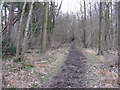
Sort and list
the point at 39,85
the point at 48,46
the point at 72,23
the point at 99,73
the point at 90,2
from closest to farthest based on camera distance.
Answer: the point at 39,85 → the point at 99,73 → the point at 48,46 → the point at 90,2 → the point at 72,23

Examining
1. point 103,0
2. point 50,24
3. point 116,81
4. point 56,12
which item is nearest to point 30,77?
point 116,81

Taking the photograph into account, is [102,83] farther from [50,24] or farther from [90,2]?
[90,2]

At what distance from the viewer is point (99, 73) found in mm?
10719

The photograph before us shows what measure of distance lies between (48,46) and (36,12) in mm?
4858

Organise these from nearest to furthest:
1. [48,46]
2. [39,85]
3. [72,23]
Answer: [39,85] < [48,46] < [72,23]

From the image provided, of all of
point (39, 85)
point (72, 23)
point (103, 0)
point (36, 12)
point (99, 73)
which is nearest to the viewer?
point (39, 85)

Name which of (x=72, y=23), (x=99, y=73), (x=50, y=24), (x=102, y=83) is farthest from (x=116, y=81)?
(x=72, y=23)

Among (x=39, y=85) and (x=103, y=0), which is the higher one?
(x=103, y=0)

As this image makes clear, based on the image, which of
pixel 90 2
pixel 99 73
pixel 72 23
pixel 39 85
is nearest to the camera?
pixel 39 85

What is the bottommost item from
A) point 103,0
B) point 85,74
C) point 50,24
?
point 85,74

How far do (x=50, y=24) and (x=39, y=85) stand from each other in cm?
2103

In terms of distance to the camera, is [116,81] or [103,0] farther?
[103,0]

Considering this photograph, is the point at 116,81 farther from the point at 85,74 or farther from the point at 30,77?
the point at 30,77

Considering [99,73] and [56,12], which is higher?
[56,12]
